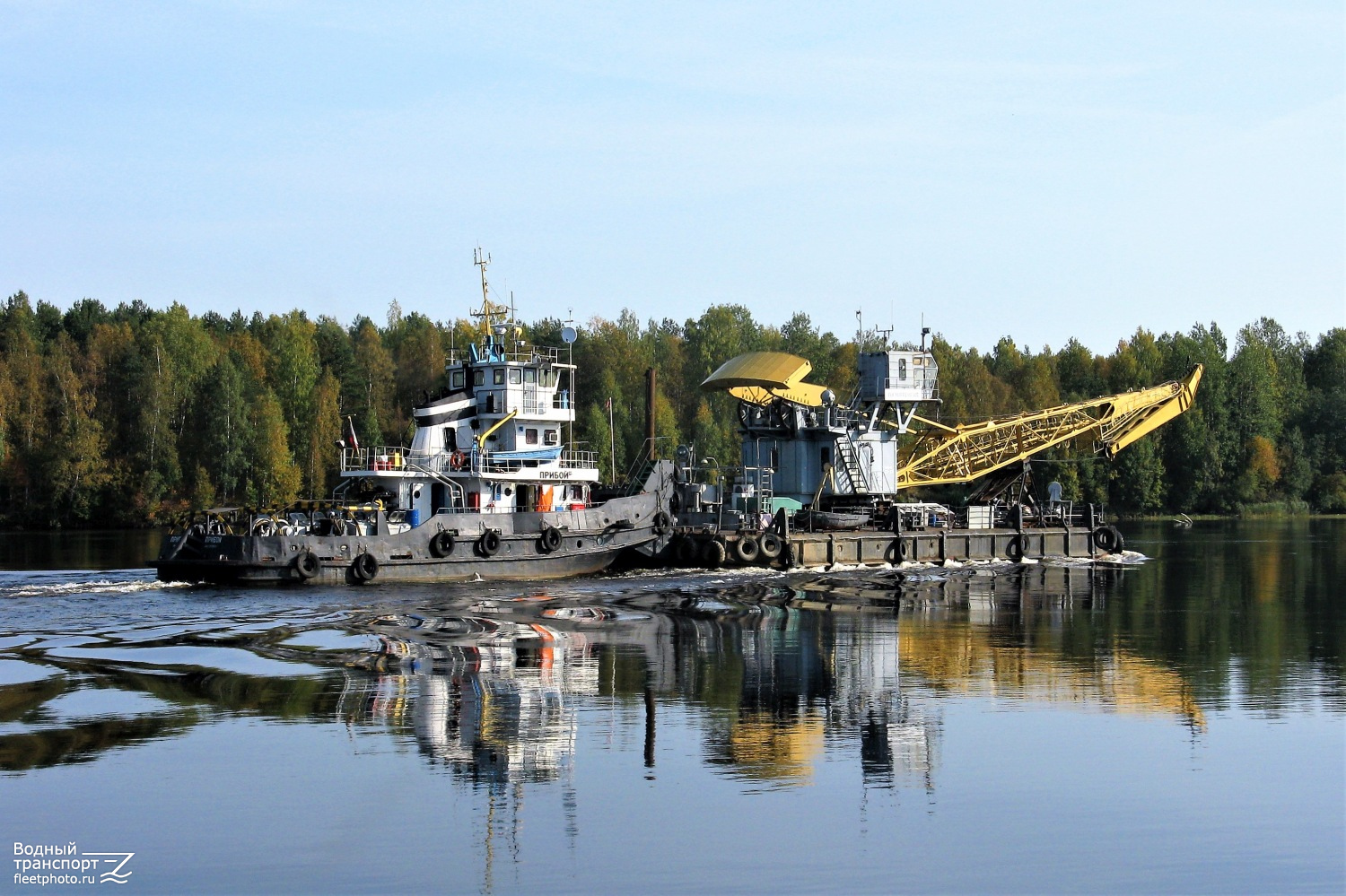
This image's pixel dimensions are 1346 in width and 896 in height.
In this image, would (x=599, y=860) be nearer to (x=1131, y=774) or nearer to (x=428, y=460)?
(x=1131, y=774)

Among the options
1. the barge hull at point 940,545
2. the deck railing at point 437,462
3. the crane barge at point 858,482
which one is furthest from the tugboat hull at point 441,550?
the barge hull at point 940,545

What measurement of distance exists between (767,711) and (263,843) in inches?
324

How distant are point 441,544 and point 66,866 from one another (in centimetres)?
2528

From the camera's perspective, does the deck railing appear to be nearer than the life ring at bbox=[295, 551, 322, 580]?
No

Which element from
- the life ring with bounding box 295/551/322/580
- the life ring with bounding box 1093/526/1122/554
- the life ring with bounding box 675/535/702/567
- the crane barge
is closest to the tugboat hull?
the life ring with bounding box 295/551/322/580

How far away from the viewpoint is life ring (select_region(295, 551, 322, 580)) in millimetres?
36531

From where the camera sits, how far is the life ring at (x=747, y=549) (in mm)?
42844

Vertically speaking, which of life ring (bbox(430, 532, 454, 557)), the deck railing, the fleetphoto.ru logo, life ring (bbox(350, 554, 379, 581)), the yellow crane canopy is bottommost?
the fleetphoto.ru logo

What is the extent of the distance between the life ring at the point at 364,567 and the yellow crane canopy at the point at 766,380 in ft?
45.7

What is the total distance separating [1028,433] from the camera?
53219 millimetres

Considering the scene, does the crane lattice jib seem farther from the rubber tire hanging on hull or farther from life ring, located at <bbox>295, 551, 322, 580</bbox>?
life ring, located at <bbox>295, 551, 322, 580</bbox>

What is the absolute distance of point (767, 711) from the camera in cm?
2005

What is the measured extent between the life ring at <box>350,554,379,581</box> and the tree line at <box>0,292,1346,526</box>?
37821 mm

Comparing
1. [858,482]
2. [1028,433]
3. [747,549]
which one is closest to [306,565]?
[747,549]
